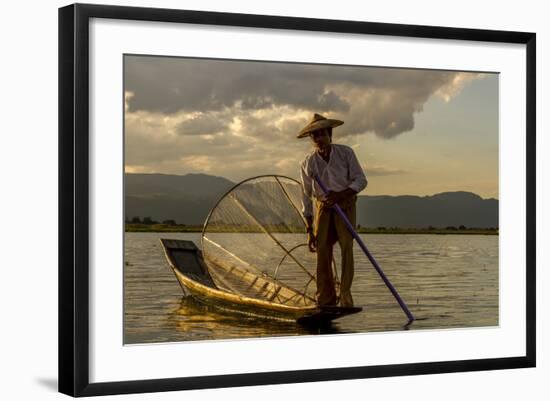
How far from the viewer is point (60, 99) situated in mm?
6855

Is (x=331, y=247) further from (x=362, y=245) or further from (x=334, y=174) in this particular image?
(x=334, y=174)

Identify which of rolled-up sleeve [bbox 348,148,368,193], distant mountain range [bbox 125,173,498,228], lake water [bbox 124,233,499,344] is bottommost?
lake water [bbox 124,233,499,344]

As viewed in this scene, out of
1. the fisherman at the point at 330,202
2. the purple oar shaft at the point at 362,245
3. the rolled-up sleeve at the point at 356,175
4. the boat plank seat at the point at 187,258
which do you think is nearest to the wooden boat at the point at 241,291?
the boat plank seat at the point at 187,258

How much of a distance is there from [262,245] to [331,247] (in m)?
0.42

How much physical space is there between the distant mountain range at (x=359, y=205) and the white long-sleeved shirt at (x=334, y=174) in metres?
0.13

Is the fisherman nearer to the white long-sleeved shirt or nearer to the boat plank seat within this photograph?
the white long-sleeved shirt

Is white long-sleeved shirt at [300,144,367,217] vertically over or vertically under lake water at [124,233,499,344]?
over

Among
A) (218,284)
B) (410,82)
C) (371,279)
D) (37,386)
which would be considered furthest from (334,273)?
(37,386)

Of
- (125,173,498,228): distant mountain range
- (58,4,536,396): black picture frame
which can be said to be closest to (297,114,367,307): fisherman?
(125,173,498,228): distant mountain range

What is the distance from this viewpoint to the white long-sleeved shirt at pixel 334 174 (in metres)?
7.73

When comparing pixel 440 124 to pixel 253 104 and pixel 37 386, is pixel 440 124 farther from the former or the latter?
pixel 37 386

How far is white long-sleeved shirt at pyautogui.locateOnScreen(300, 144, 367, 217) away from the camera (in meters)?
7.73

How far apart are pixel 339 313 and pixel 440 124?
1.38 m

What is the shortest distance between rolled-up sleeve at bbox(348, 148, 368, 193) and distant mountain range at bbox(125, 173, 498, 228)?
0.07m
